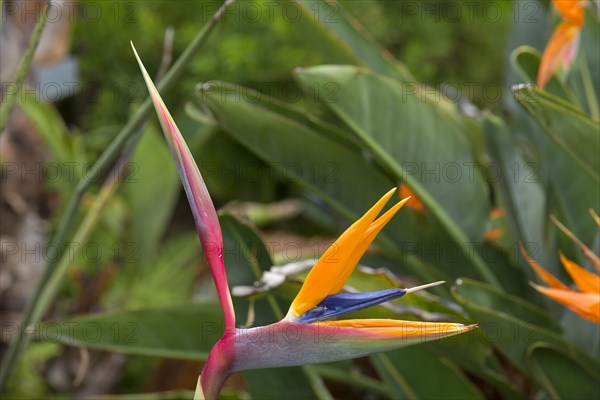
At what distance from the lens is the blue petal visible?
0.38 meters

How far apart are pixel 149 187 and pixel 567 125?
795mm

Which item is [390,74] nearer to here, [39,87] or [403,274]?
[403,274]

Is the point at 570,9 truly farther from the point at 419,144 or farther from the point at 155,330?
the point at 155,330

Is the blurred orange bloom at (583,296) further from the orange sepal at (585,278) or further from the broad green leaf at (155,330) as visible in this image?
the broad green leaf at (155,330)

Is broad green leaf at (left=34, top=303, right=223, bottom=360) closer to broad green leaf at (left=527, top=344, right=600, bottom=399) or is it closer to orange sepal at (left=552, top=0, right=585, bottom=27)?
broad green leaf at (left=527, top=344, right=600, bottom=399)

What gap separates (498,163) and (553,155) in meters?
0.10

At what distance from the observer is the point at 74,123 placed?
90.7 inches

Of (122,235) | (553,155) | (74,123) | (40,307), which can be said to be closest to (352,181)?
(553,155)

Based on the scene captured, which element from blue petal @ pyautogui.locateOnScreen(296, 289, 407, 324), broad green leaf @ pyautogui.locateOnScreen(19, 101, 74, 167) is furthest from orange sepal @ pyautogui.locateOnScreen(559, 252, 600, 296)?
broad green leaf @ pyautogui.locateOnScreen(19, 101, 74, 167)

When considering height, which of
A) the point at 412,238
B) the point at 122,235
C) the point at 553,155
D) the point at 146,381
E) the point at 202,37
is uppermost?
the point at 202,37

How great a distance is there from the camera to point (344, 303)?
0.39 meters

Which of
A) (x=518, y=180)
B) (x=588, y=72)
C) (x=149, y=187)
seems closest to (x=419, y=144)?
(x=518, y=180)

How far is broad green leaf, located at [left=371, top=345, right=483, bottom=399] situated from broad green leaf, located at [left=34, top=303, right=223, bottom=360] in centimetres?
20

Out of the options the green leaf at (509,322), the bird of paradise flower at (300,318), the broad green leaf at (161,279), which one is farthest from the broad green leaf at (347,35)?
the broad green leaf at (161,279)
